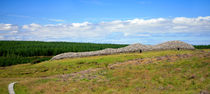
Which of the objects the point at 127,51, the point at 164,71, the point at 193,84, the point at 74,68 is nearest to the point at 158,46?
the point at 127,51

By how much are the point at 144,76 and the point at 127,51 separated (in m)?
44.2

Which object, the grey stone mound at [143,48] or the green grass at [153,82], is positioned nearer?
the green grass at [153,82]

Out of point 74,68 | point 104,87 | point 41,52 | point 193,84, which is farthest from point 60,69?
point 41,52

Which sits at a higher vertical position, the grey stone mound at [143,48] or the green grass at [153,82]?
the grey stone mound at [143,48]

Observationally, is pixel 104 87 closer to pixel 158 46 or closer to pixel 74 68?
pixel 74 68

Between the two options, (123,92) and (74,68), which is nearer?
(123,92)

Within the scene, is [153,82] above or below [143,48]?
below

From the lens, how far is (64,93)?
25.5m

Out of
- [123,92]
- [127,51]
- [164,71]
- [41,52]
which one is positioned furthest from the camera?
[41,52]

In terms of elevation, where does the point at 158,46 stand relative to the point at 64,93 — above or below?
above

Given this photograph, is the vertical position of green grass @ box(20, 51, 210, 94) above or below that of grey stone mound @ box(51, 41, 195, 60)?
below

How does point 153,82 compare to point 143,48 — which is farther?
point 143,48

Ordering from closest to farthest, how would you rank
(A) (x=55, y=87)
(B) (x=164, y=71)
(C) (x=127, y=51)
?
(A) (x=55, y=87) < (B) (x=164, y=71) < (C) (x=127, y=51)

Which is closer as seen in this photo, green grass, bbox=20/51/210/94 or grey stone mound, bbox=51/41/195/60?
green grass, bbox=20/51/210/94
